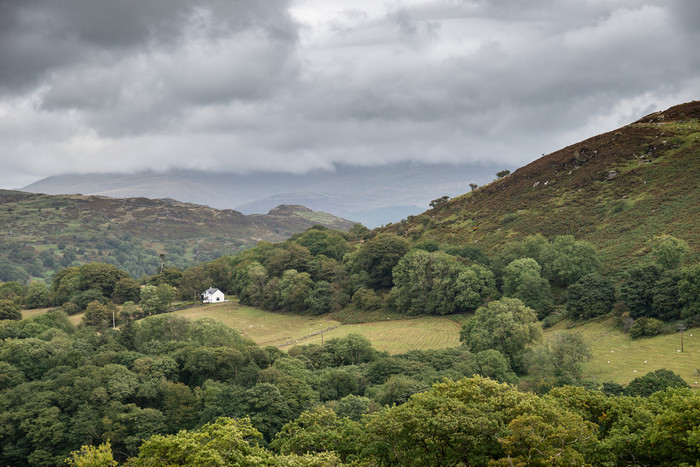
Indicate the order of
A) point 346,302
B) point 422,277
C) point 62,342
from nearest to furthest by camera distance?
1. point 62,342
2. point 422,277
3. point 346,302

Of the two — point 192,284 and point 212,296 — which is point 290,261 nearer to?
point 212,296

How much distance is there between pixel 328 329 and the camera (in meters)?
66.6

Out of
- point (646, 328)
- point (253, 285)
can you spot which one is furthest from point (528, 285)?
point (253, 285)

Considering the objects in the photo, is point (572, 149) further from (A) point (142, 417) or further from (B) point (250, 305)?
(A) point (142, 417)

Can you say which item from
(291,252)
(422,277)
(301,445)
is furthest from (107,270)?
(301,445)

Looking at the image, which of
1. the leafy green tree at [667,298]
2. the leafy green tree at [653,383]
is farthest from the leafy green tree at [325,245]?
the leafy green tree at [653,383]

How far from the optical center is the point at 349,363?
45656 millimetres

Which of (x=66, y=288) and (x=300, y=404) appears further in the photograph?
(x=66, y=288)

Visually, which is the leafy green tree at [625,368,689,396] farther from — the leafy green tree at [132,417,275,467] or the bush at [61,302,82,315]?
the bush at [61,302,82,315]

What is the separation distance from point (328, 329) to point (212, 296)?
3441 cm

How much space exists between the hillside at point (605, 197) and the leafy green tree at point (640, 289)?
8015 millimetres

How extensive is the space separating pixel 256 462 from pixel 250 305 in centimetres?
7172

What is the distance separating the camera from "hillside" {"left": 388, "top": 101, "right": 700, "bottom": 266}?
64125mm

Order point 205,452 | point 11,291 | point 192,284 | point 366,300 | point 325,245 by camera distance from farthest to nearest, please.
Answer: point 325,245
point 192,284
point 11,291
point 366,300
point 205,452
